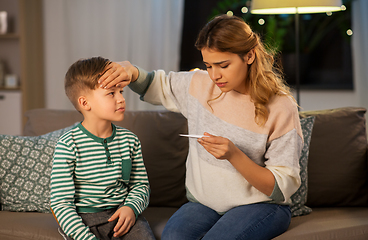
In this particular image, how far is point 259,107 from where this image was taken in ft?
4.42

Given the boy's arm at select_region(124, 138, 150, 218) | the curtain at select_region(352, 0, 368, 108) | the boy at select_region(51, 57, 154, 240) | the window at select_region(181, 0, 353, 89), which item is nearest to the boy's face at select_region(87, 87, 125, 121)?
the boy at select_region(51, 57, 154, 240)

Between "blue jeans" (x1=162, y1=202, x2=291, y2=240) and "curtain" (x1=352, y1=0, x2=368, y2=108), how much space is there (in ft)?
6.41

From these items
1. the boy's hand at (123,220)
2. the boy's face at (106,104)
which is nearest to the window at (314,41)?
the boy's face at (106,104)

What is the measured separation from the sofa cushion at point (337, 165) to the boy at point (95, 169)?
874 millimetres

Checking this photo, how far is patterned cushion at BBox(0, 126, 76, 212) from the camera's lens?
165cm

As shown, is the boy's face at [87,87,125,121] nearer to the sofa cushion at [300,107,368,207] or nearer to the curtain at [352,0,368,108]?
the sofa cushion at [300,107,368,207]

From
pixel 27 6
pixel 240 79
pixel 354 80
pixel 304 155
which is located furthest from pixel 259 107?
pixel 27 6

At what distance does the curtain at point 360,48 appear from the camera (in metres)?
2.96

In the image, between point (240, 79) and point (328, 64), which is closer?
point (240, 79)

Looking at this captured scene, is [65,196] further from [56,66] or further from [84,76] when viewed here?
[56,66]

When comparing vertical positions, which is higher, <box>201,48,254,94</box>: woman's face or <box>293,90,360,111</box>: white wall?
<box>201,48,254,94</box>: woman's face

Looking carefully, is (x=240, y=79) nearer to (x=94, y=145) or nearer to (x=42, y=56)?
(x=94, y=145)

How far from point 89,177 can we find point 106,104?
0.26 m

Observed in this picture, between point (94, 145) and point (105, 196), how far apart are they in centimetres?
18
